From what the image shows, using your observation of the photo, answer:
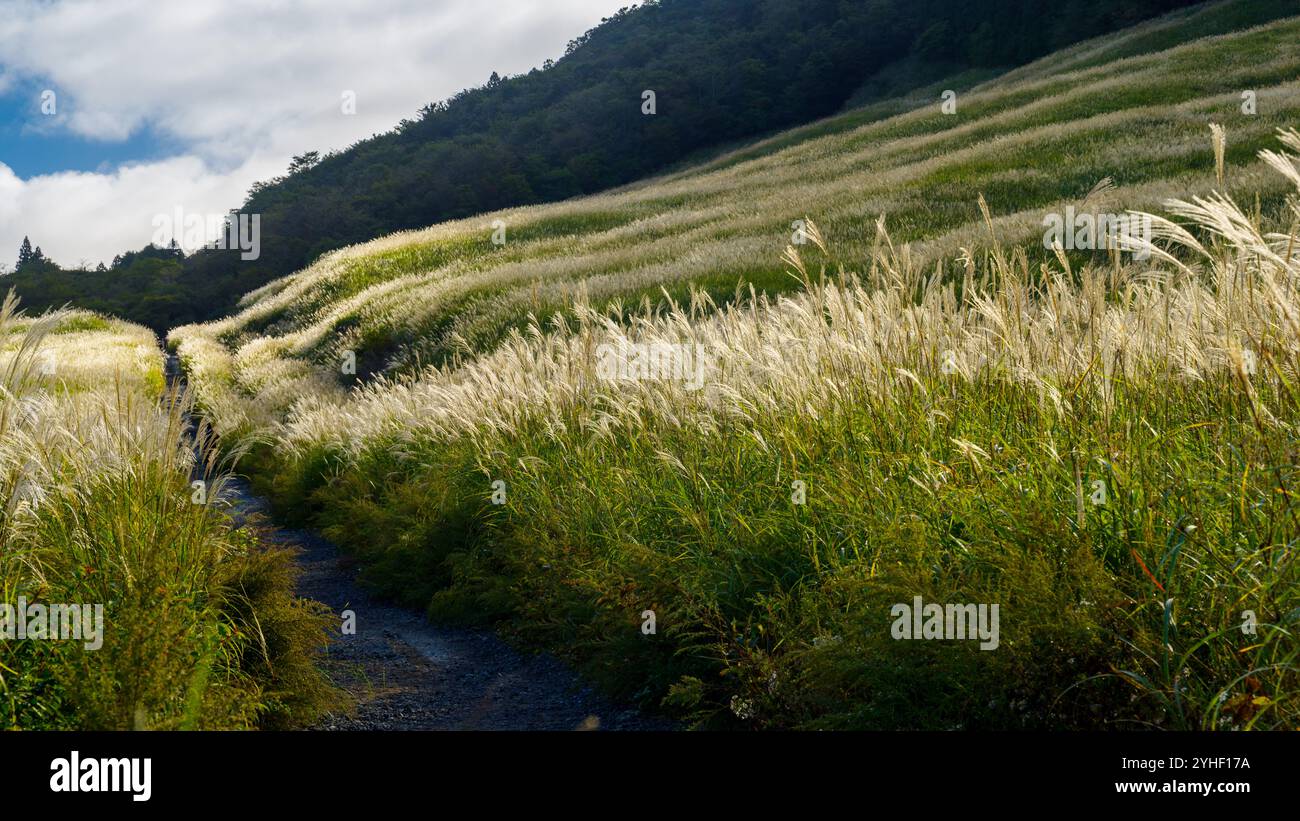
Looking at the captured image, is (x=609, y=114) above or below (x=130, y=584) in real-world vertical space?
above

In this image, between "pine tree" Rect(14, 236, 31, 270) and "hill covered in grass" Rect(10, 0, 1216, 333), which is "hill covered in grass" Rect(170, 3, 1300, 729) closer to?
"hill covered in grass" Rect(10, 0, 1216, 333)

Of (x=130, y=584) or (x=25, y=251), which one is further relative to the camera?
(x=25, y=251)

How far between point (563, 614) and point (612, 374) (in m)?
1.99

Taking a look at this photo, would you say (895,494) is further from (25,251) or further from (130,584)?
(25,251)

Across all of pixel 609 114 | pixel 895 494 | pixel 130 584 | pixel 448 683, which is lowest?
pixel 448 683

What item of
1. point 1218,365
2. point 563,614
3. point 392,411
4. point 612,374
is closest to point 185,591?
point 563,614

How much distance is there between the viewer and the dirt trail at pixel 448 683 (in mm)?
4645

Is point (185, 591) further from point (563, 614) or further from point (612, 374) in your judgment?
point (612, 374)

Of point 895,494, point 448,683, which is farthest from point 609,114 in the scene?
point 895,494

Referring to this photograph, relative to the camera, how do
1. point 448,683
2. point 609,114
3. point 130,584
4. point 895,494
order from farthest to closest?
point 609,114 → point 448,683 → point 895,494 → point 130,584

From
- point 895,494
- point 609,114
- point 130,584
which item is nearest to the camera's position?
point 130,584

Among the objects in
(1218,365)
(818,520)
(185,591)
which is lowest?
(185,591)

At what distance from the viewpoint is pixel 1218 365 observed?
3824 mm

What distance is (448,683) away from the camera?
5.37 m
